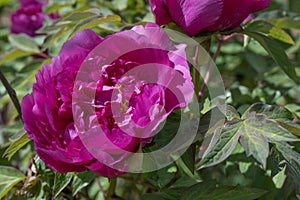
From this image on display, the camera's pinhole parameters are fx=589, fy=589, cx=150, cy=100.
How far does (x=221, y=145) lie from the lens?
79 cm

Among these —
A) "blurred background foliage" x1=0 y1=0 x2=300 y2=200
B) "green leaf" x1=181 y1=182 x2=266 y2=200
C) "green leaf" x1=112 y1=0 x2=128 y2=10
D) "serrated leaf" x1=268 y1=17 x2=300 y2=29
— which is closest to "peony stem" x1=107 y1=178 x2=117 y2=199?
"blurred background foliage" x1=0 y1=0 x2=300 y2=200

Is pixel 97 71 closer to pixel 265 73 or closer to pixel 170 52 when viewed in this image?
pixel 170 52

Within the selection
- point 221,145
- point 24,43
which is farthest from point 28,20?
point 221,145

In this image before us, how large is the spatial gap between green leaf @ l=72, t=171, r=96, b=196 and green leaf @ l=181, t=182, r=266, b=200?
0.16 metres

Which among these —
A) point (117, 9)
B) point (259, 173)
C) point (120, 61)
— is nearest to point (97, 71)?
point (120, 61)

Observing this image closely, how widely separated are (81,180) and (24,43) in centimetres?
51

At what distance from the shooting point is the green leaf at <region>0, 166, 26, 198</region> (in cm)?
101

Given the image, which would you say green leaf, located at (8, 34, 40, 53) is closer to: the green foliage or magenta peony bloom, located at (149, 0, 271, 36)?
magenta peony bloom, located at (149, 0, 271, 36)

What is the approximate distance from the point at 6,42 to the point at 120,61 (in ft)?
3.75

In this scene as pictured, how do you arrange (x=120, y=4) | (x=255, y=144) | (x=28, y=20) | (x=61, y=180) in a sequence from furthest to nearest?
(x=28, y=20) < (x=120, y=4) < (x=61, y=180) < (x=255, y=144)

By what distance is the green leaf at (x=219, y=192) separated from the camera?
864 mm

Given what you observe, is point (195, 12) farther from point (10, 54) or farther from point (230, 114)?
point (10, 54)

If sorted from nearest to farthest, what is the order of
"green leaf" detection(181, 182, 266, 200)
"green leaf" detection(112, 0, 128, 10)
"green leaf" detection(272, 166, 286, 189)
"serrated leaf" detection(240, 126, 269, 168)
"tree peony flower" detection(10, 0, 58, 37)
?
1. "serrated leaf" detection(240, 126, 269, 168)
2. "green leaf" detection(181, 182, 266, 200)
3. "green leaf" detection(272, 166, 286, 189)
4. "green leaf" detection(112, 0, 128, 10)
5. "tree peony flower" detection(10, 0, 58, 37)

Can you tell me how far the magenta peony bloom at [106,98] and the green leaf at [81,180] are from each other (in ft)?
0.45
